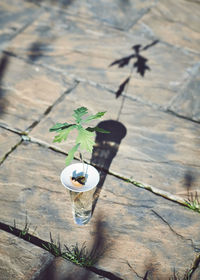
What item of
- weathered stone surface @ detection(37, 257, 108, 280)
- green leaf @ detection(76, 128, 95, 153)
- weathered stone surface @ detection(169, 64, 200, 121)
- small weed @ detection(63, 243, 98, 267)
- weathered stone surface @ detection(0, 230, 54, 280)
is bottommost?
weathered stone surface @ detection(0, 230, 54, 280)

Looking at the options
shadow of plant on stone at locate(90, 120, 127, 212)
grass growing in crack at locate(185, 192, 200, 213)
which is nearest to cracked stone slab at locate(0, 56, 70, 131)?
shadow of plant on stone at locate(90, 120, 127, 212)

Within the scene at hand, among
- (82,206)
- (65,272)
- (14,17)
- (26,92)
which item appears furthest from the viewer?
(14,17)

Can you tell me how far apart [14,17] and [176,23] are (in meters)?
2.05

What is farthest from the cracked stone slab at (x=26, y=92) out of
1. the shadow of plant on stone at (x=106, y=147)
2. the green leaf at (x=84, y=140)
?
the green leaf at (x=84, y=140)

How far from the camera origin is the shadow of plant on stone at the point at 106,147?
7.03 feet

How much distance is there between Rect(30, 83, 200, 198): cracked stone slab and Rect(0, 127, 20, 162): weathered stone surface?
0.14m

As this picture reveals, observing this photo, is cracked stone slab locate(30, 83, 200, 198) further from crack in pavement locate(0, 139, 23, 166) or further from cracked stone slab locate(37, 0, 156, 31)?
cracked stone slab locate(37, 0, 156, 31)

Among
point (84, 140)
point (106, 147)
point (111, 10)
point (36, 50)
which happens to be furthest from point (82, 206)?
point (111, 10)

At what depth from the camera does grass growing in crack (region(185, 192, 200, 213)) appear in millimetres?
1933

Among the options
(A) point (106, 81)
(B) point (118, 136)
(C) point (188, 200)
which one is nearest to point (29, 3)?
(A) point (106, 81)

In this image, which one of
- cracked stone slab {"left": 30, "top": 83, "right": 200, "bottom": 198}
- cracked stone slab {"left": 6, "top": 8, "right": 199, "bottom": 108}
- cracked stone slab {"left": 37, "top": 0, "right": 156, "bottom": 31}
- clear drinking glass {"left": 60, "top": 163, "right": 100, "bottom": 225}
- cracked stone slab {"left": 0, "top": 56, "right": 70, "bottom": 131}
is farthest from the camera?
cracked stone slab {"left": 37, "top": 0, "right": 156, "bottom": 31}

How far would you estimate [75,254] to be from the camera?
166 cm

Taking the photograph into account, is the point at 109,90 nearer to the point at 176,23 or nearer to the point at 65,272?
the point at 176,23

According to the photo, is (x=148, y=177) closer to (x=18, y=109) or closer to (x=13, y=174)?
(x=13, y=174)
